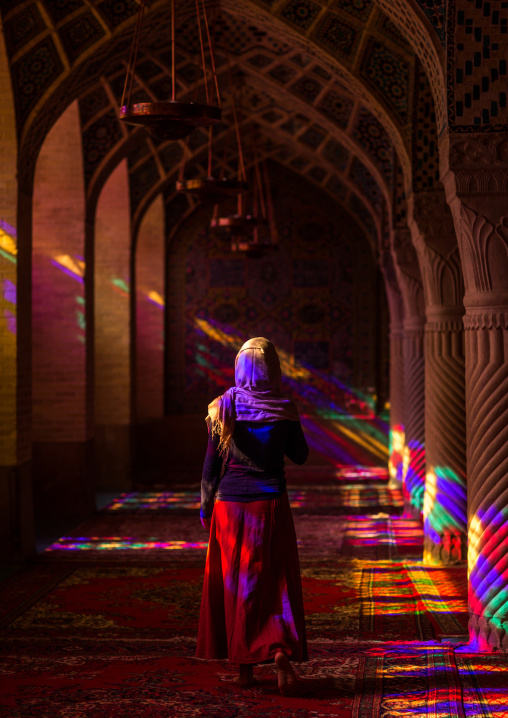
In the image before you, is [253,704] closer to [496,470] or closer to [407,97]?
[496,470]

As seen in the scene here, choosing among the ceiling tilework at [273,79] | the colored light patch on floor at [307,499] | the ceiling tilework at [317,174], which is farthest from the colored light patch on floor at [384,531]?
the ceiling tilework at [317,174]

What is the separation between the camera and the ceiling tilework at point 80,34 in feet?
25.1

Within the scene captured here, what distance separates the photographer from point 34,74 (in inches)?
301

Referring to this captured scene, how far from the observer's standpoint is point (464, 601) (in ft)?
20.4

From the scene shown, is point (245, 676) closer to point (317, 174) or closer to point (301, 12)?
point (301, 12)

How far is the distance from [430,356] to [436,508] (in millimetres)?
1147

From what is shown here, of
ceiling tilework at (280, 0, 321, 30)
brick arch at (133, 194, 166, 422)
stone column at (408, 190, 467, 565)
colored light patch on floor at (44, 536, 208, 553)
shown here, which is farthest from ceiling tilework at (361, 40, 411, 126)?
brick arch at (133, 194, 166, 422)

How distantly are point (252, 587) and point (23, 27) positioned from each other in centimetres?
510

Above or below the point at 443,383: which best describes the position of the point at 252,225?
above

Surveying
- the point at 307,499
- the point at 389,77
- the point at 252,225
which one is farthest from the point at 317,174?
the point at 389,77

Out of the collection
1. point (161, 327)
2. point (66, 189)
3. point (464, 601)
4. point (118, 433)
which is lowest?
point (464, 601)

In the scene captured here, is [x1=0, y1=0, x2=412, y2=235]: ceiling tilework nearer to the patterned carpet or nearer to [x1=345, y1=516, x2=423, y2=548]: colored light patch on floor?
[x1=345, y1=516, x2=423, y2=548]: colored light patch on floor

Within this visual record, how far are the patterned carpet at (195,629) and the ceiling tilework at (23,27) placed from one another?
3.91m

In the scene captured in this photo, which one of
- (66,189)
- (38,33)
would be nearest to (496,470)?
(38,33)
